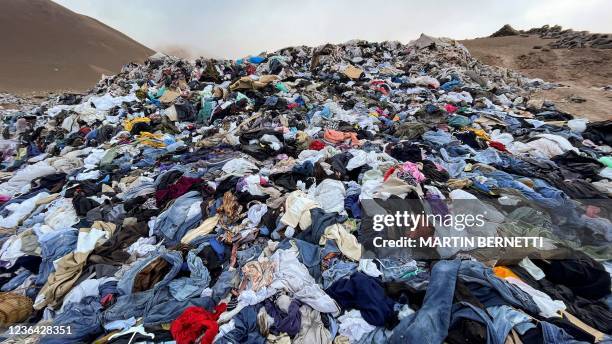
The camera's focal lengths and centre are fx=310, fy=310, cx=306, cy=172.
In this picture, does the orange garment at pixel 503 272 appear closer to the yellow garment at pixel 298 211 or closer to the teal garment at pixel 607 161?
the yellow garment at pixel 298 211

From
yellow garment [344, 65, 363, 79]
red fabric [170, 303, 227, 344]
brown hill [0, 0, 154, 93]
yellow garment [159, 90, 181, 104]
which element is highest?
brown hill [0, 0, 154, 93]

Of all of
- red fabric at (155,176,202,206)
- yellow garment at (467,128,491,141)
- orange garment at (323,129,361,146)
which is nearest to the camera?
red fabric at (155,176,202,206)

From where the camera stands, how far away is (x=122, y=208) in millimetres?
4453

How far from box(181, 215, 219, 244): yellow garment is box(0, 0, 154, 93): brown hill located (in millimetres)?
31934

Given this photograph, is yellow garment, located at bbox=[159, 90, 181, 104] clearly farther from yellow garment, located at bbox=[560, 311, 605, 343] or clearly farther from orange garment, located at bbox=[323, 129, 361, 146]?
yellow garment, located at bbox=[560, 311, 605, 343]

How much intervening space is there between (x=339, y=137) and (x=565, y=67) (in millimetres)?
17112

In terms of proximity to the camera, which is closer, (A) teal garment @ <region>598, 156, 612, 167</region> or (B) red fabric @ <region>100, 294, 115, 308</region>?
(B) red fabric @ <region>100, 294, 115, 308</region>

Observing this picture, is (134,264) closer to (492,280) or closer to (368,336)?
(368,336)

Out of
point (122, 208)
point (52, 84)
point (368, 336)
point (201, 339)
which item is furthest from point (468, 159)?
point (52, 84)

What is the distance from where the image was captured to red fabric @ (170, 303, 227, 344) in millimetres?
2525

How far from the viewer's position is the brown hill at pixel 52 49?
31.7 meters

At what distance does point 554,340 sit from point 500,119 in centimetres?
627

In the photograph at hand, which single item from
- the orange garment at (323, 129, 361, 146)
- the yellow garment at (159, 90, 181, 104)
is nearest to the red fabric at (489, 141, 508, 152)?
the orange garment at (323, 129, 361, 146)

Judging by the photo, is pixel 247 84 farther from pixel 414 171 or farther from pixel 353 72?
pixel 414 171
